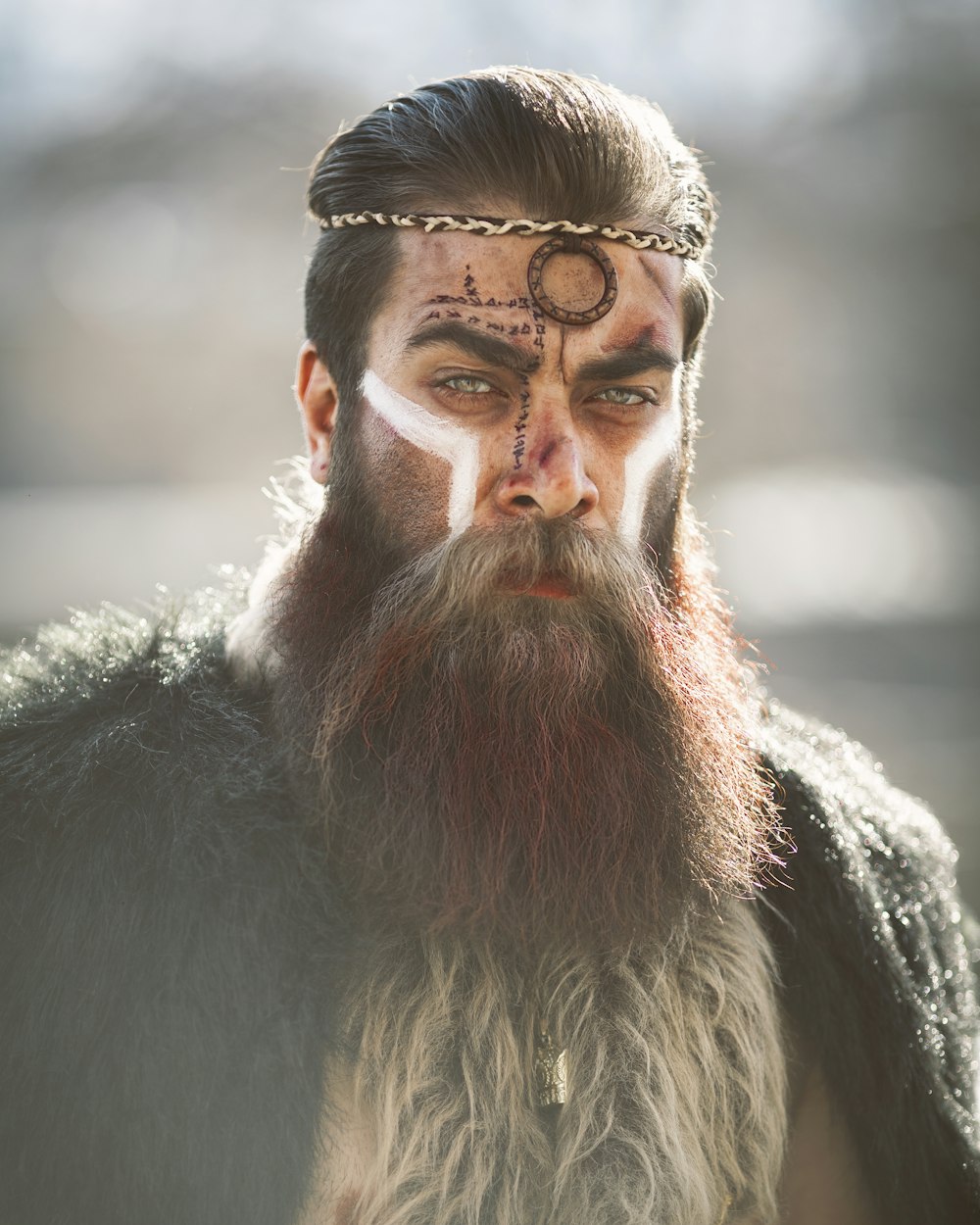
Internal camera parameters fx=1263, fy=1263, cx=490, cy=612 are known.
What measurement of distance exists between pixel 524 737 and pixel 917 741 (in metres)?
5.90

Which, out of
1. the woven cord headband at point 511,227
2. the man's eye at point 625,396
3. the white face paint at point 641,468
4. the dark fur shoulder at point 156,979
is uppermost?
the woven cord headband at point 511,227

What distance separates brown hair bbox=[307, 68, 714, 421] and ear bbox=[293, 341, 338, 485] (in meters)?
0.03

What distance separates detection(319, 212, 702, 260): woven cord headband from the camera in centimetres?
175

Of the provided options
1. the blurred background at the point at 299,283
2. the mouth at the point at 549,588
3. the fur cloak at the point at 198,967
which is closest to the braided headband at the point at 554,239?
the mouth at the point at 549,588

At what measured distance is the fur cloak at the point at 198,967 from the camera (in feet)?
4.77

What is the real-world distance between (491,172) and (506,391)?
0.31m

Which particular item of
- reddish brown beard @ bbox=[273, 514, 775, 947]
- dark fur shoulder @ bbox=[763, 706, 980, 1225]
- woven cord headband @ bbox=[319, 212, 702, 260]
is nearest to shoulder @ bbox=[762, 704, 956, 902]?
dark fur shoulder @ bbox=[763, 706, 980, 1225]

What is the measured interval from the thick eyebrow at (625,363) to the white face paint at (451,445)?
18 centimetres

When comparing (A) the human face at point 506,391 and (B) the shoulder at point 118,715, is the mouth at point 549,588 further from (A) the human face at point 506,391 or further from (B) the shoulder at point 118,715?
(B) the shoulder at point 118,715

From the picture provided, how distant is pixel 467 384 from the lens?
5.76 feet

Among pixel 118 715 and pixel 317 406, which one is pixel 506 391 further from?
pixel 118 715

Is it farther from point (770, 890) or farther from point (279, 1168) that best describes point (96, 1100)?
point (770, 890)

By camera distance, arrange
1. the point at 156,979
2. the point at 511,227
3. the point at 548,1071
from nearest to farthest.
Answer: the point at 156,979
the point at 548,1071
the point at 511,227

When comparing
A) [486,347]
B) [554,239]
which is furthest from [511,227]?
[486,347]
